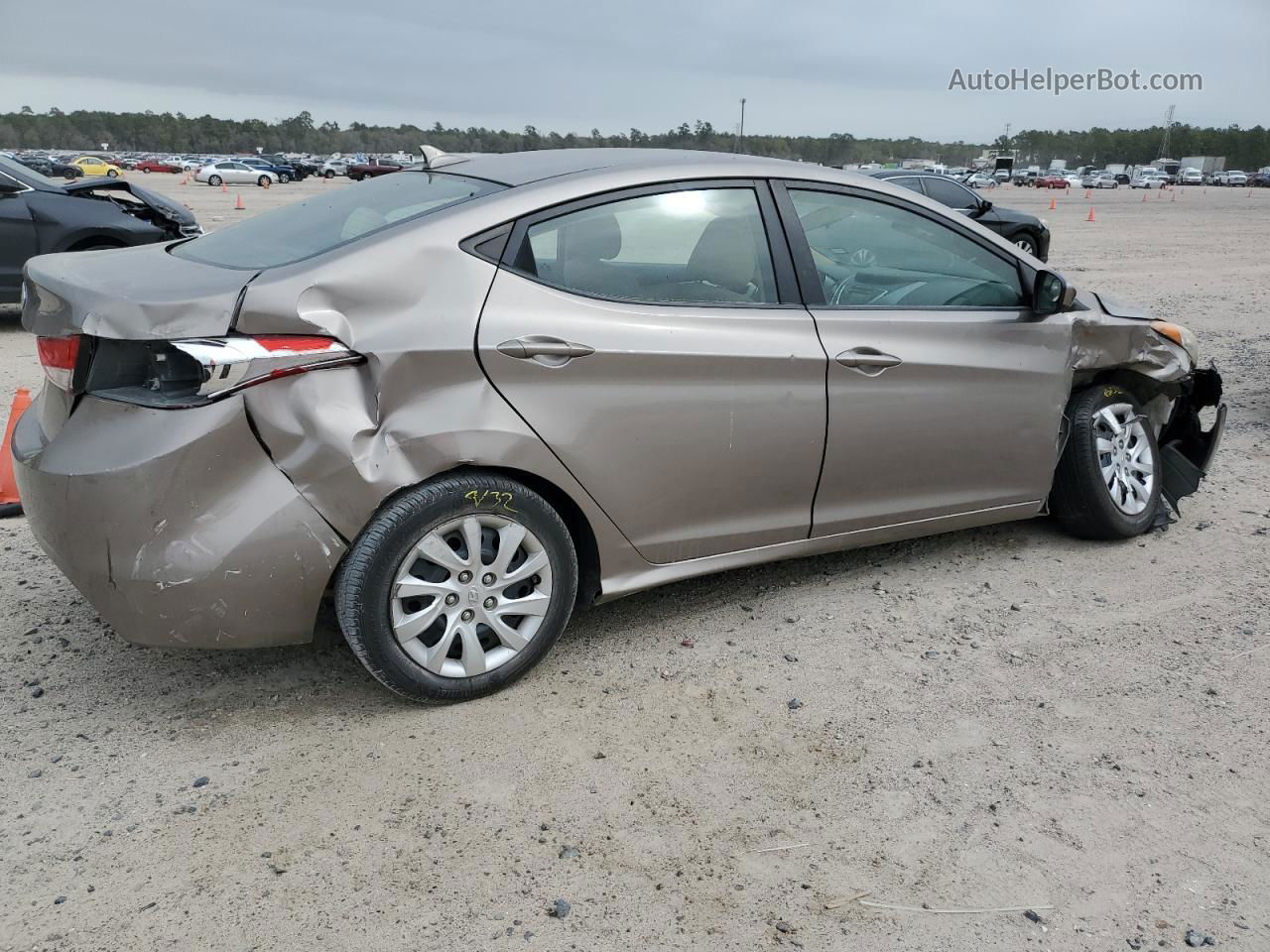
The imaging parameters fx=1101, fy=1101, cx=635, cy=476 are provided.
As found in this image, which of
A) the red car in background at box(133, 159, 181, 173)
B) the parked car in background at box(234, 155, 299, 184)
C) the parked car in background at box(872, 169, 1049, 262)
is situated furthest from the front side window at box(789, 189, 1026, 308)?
the red car in background at box(133, 159, 181, 173)

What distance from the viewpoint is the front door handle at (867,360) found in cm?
381

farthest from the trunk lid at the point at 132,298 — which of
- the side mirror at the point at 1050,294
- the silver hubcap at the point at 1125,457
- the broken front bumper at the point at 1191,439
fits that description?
the broken front bumper at the point at 1191,439

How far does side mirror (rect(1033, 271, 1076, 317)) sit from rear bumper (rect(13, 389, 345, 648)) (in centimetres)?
281

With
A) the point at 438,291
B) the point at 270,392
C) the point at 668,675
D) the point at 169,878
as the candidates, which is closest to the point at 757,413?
the point at 668,675

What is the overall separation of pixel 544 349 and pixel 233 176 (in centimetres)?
5801

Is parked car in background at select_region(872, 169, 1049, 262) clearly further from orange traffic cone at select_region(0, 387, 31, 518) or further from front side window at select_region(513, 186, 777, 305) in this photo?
orange traffic cone at select_region(0, 387, 31, 518)

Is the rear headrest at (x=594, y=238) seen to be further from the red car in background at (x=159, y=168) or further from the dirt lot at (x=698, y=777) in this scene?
the red car in background at (x=159, y=168)

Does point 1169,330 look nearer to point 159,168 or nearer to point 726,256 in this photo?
point 726,256

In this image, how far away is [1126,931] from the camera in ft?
8.16

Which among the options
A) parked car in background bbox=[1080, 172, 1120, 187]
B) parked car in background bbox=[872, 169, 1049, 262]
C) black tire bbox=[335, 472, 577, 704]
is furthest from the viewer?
parked car in background bbox=[1080, 172, 1120, 187]

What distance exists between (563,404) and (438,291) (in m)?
0.49

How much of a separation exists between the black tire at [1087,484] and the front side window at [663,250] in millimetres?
1686

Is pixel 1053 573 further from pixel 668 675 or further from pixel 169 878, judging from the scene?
pixel 169 878

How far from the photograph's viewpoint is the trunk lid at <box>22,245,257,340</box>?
115 inches
